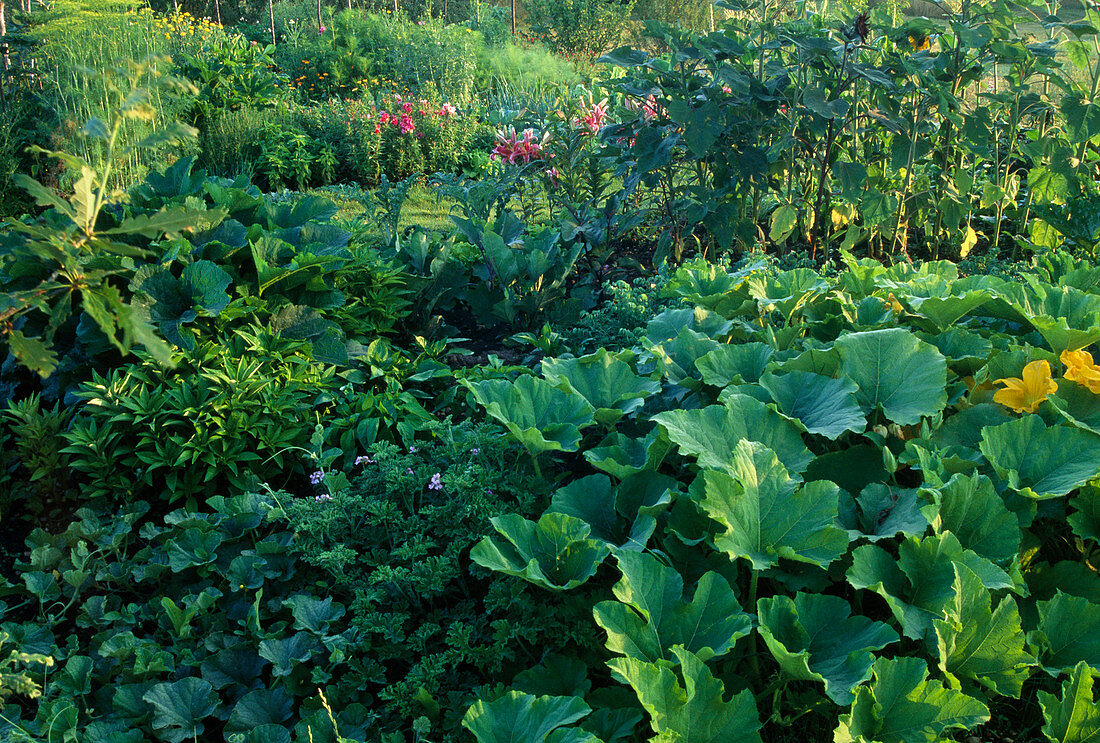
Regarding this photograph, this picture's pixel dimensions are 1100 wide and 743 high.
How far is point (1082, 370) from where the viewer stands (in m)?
1.63

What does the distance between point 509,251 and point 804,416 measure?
1885 millimetres

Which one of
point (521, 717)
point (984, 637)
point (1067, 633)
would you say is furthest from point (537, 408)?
point (1067, 633)

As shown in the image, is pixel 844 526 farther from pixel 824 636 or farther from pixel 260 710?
pixel 260 710

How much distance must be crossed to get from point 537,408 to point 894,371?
31.3 inches

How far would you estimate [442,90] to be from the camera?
10.4m

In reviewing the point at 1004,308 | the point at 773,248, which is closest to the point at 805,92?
the point at 773,248

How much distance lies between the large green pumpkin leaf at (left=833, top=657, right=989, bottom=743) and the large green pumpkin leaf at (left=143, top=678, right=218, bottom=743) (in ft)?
4.32

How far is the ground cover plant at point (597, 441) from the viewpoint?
4.33ft

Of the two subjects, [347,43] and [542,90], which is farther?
[347,43]

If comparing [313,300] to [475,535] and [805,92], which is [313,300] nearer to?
[475,535]

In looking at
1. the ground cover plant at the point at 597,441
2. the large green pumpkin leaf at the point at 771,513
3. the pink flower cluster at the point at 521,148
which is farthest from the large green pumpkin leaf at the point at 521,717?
the pink flower cluster at the point at 521,148

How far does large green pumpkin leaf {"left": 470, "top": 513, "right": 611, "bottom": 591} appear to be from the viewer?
4.66 feet

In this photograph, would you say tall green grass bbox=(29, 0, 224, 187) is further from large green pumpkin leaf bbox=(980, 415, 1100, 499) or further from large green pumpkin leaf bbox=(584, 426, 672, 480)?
large green pumpkin leaf bbox=(980, 415, 1100, 499)

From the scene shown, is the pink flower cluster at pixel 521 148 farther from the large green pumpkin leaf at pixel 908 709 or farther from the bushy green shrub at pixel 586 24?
the bushy green shrub at pixel 586 24
